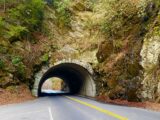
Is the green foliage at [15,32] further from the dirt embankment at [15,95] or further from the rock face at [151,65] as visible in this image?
the rock face at [151,65]

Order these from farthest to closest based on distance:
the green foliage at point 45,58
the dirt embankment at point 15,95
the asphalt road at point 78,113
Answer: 1. the green foliage at point 45,58
2. the dirt embankment at point 15,95
3. the asphalt road at point 78,113

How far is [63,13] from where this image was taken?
116 ft

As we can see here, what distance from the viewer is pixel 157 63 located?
74.6 ft

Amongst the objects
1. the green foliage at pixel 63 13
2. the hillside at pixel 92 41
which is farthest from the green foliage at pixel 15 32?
the green foliage at pixel 63 13

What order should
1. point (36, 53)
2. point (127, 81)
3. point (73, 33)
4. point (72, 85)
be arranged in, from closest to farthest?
point (127, 81)
point (36, 53)
point (73, 33)
point (72, 85)

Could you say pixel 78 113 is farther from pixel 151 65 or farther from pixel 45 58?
pixel 45 58

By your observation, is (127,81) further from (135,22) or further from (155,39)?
(135,22)

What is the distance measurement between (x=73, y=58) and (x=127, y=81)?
819cm

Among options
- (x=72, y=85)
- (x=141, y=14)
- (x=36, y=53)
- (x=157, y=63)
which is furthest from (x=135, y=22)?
(x=72, y=85)

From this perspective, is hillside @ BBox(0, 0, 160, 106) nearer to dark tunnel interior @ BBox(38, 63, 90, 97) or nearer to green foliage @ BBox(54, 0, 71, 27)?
green foliage @ BBox(54, 0, 71, 27)

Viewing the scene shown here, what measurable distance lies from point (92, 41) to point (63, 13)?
535 centimetres

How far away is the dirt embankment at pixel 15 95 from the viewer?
23.8 meters

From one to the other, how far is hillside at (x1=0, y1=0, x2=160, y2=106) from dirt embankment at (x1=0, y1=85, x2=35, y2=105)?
2.03 feet

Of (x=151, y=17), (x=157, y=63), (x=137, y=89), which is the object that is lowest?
(x=137, y=89)
